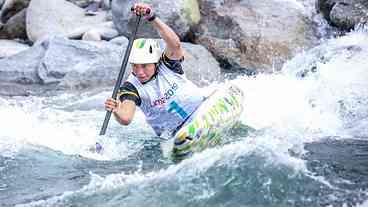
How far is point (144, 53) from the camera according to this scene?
5.97 meters

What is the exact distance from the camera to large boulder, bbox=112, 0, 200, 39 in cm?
1197

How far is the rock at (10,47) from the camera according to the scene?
42.5ft

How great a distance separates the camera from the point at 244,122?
7.72 meters

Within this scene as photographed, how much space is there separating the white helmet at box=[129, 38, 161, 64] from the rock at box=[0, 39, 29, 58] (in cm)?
747

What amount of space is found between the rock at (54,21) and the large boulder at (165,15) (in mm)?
1339

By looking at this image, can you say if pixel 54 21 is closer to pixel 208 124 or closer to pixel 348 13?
pixel 348 13

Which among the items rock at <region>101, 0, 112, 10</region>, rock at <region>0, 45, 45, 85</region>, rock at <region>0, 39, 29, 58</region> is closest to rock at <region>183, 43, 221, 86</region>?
rock at <region>0, 45, 45, 85</region>

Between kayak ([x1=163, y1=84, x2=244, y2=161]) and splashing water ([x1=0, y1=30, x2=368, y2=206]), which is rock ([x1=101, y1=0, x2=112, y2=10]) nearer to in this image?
splashing water ([x1=0, y1=30, x2=368, y2=206])

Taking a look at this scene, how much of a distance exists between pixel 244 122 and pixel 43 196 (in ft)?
9.86

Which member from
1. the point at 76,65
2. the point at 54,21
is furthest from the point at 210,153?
the point at 54,21

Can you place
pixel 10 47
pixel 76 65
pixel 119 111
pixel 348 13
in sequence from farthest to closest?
pixel 10 47 → pixel 348 13 → pixel 76 65 → pixel 119 111

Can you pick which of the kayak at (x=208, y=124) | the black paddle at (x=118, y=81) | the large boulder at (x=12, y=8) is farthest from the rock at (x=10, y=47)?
the kayak at (x=208, y=124)

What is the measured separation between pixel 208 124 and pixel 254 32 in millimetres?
6076

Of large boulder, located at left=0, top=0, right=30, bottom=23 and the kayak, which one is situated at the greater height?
the kayak
